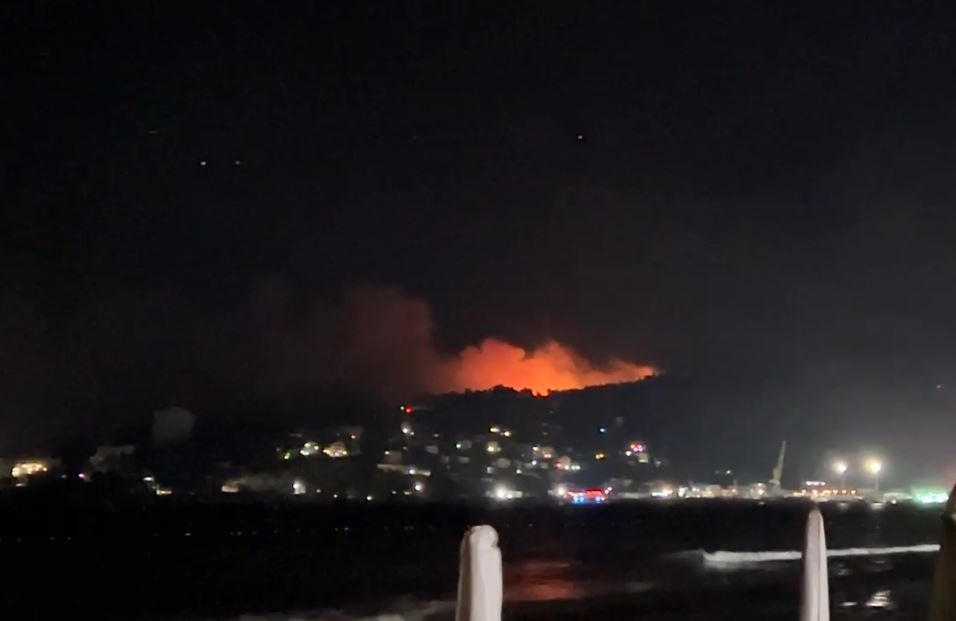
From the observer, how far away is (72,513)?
5059 inches

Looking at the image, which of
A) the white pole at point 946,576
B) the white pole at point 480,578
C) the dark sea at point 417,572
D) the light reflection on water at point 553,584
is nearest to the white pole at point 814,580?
the white pole at point 946,576

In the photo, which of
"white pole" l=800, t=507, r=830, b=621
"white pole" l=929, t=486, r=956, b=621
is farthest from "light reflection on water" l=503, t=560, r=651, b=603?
"white pole" l=929, t=486, r=956, b=621

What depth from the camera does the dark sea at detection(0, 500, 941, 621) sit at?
27033 mm

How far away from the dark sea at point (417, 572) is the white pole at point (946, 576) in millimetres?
5806

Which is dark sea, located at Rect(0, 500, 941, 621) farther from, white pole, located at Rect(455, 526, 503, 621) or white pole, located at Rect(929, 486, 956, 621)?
white pole, located at Rect(455, 526, 503, 621)

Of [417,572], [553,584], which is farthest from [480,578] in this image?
[417,572]

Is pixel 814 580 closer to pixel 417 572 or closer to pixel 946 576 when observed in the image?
pixel 946 576

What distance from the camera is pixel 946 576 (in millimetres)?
5109

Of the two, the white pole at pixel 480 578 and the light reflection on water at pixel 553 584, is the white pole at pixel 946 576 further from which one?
the light reflection on water at pixel 553 584

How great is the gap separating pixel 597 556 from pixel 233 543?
3008 centimetres

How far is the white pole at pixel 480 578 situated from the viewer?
5055 mm

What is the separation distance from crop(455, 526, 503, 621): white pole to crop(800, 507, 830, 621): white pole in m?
1.74

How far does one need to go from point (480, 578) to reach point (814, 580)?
187 cm

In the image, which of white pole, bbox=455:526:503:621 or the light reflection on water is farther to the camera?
the light reflection on water
